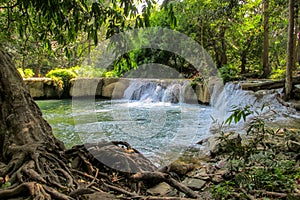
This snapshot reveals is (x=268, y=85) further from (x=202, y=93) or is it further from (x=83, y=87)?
(x=83, y=87)

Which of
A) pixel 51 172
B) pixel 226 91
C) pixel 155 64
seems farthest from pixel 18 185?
pixel 155 64

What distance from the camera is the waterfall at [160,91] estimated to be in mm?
12297

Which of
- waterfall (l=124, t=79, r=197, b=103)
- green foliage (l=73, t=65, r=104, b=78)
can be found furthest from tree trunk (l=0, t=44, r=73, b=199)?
green foliage (l=73, t=65, r=104, b=78)

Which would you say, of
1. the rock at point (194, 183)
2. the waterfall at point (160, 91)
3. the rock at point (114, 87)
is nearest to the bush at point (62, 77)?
the rock at point (114, 87)

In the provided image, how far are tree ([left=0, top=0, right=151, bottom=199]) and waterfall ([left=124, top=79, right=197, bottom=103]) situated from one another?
32.1 ft

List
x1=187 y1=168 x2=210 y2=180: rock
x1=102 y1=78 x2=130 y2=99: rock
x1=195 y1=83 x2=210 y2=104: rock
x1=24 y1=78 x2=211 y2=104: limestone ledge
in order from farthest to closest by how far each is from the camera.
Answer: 1. x1=102 y1=78 x2=130 y2=99: rock
2. x1=24 y1=78 x2=211 y2=104: limestone ledge
3. x1=195 y1=83 x2=210 y2=104: rock
4. x1=187 y1=168 x2=210 y2=180: rock

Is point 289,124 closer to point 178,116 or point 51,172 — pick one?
point 178,116

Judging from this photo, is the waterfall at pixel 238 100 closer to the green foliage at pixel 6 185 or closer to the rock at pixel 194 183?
the rock at pixel 194 183

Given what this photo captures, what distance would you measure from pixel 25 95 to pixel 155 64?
52.3ft

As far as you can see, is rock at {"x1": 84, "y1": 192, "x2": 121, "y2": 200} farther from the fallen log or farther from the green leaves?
the fallen log

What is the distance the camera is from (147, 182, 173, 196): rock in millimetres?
2675

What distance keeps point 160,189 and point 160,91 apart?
34.9 feet

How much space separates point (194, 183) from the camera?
10.1ft

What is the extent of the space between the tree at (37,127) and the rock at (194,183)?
1.42 meters
